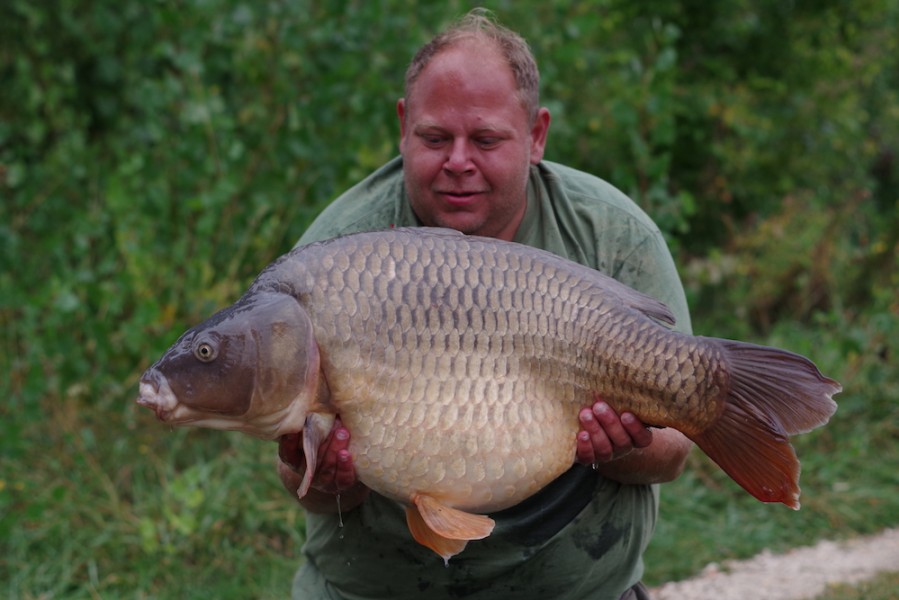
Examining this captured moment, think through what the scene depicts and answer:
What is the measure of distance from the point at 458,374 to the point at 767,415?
0.41 meters

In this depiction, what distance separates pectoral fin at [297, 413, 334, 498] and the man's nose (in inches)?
20.0

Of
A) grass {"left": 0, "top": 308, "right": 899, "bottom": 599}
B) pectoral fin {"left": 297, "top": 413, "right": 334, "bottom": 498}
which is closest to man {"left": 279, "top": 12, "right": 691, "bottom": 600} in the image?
pectoral fin {"left": 297, "top": 413, "right": 334, "bottom": 498}

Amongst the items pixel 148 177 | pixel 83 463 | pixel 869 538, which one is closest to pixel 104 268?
pixel 148 177

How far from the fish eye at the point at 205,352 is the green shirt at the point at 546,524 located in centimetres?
58

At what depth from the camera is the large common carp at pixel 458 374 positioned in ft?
5.09

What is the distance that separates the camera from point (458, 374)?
158 centimetres

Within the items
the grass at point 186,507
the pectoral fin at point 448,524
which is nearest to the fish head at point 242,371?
the pectoral fin at point 448,524

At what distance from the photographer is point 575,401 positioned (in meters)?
1.66

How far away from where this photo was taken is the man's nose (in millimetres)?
1925

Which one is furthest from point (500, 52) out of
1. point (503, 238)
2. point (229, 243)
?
point (229, 243)

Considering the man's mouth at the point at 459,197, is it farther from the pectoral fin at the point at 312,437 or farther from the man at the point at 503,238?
the pectoral fin at the point at 312,437

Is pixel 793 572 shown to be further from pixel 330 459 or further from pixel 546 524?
pixel 330 459

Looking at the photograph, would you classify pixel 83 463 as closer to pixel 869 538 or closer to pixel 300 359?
pixel 300 359

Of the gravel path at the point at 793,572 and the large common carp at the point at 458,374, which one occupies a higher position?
the large common carp at the point at 458,374
